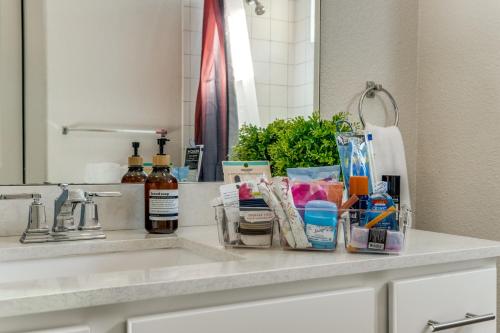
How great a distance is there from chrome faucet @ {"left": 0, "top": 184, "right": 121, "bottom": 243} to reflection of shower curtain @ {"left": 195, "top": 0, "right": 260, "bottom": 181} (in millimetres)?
347

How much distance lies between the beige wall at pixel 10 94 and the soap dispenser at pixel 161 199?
0.97ft

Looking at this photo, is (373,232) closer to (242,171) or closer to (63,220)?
(242,171)

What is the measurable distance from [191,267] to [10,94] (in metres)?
0.64

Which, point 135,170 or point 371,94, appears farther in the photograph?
point 371,94

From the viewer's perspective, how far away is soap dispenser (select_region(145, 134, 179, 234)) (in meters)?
1.16

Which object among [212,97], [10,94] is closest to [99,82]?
[10,94]

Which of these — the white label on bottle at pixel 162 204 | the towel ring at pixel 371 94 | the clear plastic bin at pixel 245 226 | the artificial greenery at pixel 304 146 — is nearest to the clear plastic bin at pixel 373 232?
the clear plastic bin at pixel 245 226

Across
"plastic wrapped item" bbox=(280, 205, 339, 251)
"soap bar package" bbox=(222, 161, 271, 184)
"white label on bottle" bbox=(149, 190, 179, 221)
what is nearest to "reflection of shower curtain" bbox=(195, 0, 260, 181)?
"soap bar package" bbox=(222, 161, 271, 184)

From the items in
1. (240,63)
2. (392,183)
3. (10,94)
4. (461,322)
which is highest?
(240,63)

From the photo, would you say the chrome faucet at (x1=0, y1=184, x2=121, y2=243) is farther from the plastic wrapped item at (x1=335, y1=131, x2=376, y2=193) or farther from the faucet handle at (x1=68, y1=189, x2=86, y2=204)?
the plastic wrapped item at (x1=335, y1=131, x2=376, y2=193)

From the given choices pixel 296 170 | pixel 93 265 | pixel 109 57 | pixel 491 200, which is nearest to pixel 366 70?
pixel 491 200

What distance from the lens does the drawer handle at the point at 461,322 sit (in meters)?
0.98

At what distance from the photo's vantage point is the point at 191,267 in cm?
83

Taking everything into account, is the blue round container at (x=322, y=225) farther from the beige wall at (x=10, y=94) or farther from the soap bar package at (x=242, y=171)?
the beige wall at (x=10, y=94)
